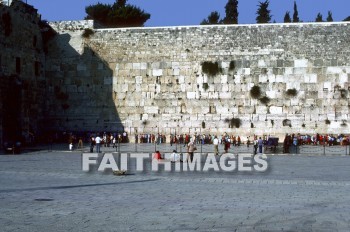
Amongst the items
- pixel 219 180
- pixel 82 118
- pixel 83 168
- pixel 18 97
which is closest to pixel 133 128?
pixel 82 118

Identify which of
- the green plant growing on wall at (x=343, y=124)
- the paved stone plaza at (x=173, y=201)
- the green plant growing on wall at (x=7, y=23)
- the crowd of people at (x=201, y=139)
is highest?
the green plant growing on wall at (x=7, y=23)

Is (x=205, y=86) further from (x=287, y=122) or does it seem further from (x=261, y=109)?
(x=287, y=122)

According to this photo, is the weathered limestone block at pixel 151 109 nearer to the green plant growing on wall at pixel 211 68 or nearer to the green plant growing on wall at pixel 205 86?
the green plant growing on wall at pixel 205 86

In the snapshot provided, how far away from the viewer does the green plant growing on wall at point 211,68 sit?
87.7 feet

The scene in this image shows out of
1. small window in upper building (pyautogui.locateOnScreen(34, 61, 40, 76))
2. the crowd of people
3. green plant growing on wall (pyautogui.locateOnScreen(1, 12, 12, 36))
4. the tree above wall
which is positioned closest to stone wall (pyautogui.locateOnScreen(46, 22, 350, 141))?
the crowd of people

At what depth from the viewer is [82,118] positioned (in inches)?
1108

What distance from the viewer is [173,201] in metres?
8.59

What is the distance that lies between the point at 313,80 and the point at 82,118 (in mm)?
11493

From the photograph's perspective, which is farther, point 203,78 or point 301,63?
point 203,78

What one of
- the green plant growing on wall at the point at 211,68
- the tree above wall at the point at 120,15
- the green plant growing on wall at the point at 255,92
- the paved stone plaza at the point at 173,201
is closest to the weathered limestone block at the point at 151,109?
the green plant growing on wall at the point at 211,68

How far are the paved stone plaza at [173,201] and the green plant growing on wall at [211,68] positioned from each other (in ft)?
43.6

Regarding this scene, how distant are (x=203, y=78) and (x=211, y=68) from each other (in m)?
0.62

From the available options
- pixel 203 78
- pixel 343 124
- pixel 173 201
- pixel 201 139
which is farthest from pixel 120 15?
pixel 173 201

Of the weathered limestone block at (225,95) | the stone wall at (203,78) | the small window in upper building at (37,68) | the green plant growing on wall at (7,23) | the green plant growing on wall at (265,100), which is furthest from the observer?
the small window in upper building at (37,68)
